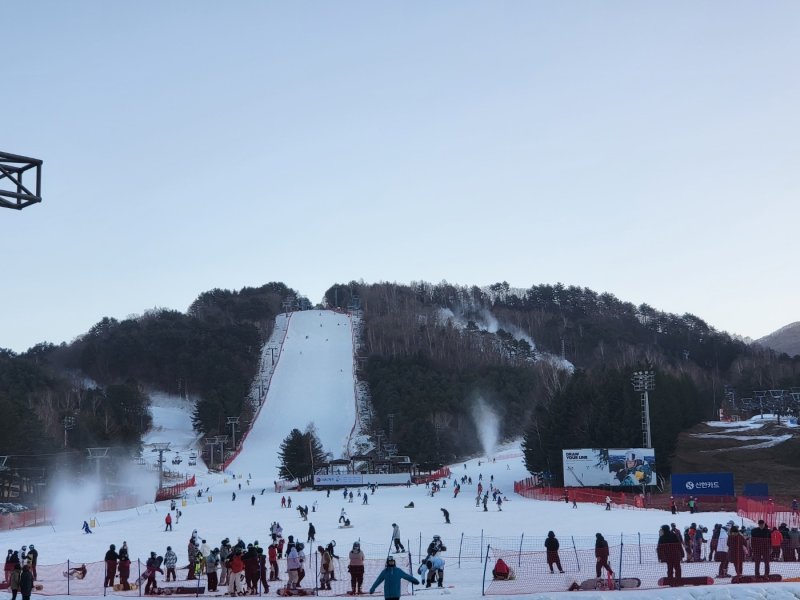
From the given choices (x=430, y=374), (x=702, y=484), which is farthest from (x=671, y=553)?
(x=430, y=374)

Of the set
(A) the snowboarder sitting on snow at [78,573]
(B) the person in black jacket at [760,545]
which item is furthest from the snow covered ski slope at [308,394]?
(B) the person in black jacket at [760,545]

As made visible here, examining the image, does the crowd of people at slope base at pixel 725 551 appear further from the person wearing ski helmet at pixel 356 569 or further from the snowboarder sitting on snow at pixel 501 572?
the person wearing ski helmet at pixel 356 569

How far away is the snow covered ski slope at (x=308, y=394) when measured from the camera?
94.8 m

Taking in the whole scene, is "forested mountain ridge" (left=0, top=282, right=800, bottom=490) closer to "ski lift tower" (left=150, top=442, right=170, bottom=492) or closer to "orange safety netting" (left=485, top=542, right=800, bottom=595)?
"ski lift tower" (left=150, top=442, right=170, bottom=492)

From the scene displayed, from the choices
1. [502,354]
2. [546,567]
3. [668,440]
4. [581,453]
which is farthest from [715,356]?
[546,567]

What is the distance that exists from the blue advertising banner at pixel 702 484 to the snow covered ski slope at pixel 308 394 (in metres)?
46.7

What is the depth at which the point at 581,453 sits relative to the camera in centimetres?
4984

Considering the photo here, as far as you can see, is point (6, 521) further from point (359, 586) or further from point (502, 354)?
point (502, 354)

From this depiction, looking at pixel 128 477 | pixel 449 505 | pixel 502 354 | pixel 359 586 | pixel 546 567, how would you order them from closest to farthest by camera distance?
pixel 359 586 < pixel 546 567 < pixel 449 505 < pixel 128 477 < pixel 502 354

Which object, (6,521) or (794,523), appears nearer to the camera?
(794,523)

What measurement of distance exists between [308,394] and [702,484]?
8248 centimetres

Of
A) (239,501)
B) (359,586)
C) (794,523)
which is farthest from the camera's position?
(239,501)

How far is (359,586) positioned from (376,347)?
396ft

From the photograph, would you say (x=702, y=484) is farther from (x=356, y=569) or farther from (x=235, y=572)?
(x=235, y=572)
